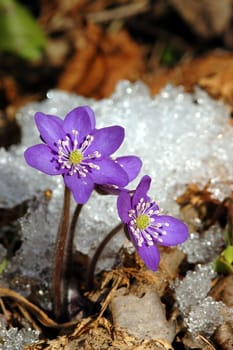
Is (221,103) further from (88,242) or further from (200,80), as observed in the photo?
(88,242)

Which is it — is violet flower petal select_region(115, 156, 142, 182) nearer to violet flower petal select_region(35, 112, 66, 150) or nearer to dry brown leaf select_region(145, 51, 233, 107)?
violet flower petal select_region(35, 112, 66, 150)

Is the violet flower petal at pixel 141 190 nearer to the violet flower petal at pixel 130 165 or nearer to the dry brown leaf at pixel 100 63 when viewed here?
the violet flower petal at pixel 130 165

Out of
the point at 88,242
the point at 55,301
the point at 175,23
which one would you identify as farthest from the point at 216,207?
the point at 175,23

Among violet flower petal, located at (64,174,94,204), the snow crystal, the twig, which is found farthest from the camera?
the twig

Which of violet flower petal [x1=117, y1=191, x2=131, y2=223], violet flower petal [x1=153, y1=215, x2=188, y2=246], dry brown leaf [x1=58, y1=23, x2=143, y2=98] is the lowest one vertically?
dry brown leaf [x1=58, y1=23, x2=143, y2=98]

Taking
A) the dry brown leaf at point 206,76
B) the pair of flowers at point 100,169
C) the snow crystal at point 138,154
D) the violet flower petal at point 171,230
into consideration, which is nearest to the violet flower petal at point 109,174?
the pair of flowers at point 100,169

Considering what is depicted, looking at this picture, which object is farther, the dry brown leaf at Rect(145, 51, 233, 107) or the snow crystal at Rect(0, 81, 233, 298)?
the dry brown leaf at Rect(145, 51, 233, 107)

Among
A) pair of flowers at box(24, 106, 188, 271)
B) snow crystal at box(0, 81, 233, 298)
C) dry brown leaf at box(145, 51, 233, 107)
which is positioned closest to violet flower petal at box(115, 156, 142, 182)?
pair of flowers at box(24, 106, 188, 271)
